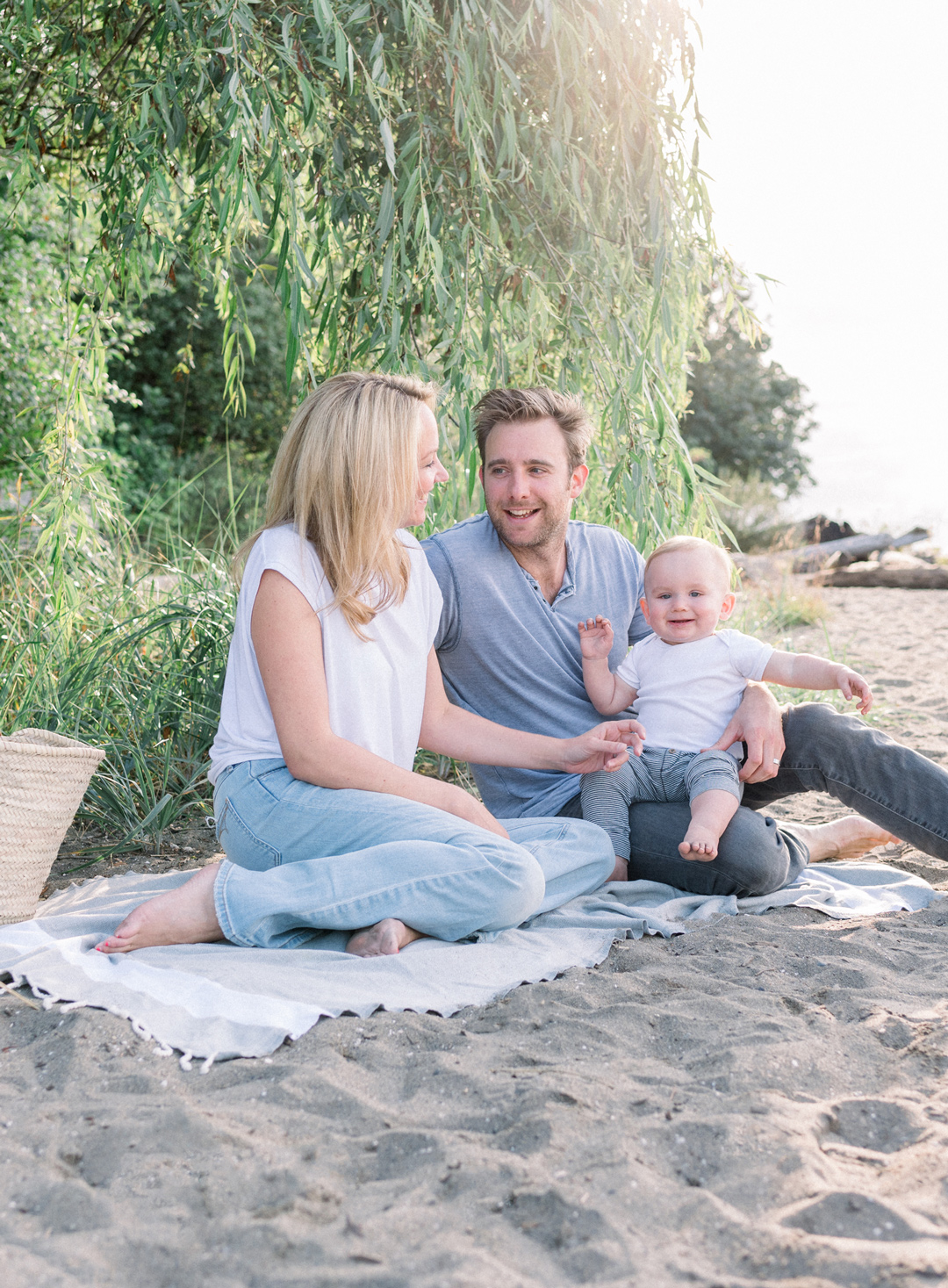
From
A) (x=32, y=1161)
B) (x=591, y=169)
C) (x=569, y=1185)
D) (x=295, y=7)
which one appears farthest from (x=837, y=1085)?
(x=295, y=7)

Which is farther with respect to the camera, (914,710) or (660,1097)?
(914,710)

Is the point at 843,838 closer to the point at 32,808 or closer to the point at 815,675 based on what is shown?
the point at 815,675

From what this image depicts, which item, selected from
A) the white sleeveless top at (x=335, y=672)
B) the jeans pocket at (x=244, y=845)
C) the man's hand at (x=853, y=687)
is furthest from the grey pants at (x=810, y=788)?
the jeans pocket at (x=244, y=845)

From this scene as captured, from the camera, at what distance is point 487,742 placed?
9.53ft

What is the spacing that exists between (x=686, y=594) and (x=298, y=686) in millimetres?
1165

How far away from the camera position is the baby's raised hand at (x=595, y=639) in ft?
9.89

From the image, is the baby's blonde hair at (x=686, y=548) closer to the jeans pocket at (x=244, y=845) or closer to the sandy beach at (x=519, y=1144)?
the sandy beach at (x=519, y=1144)

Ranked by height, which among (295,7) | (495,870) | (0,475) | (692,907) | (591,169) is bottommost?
(692,907)

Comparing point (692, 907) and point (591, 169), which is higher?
point (591, 169)

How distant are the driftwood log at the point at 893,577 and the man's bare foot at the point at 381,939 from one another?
920 centimetres

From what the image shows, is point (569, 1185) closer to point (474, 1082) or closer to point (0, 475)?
point (474, 1082)

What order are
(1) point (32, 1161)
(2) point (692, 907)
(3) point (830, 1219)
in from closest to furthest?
(3) point (830, 1219) < (1) point (32, 1161) < (2) point (692, 907)

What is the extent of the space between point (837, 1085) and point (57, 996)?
1431 millimetres

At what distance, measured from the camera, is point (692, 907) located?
9.02 feet
